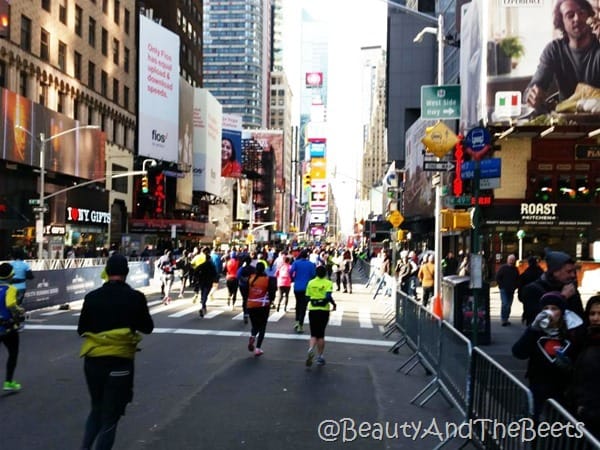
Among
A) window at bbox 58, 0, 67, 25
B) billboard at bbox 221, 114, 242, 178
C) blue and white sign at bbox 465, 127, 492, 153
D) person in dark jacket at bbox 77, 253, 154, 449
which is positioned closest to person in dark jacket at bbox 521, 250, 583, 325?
person in dark jacket at bbox 77, 253, 154, 449

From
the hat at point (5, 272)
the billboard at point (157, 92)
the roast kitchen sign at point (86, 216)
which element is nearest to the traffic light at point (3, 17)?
the roast kitchen sign at point (86, 216)

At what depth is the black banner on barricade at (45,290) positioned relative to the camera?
19234 millimetres

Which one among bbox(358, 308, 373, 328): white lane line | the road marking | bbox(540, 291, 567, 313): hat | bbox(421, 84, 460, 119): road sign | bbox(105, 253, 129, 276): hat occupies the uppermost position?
bbox(421, 84, 460, 119): road sign

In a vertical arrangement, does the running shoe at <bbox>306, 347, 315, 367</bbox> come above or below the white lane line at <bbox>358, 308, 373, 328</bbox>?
above

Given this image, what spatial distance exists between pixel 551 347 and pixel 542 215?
34347 millimetres

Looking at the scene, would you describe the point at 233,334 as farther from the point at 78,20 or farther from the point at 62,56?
the point at 78,20

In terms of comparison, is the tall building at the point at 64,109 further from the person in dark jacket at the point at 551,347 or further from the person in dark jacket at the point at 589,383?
the person in dark jacket at the point at 589,383

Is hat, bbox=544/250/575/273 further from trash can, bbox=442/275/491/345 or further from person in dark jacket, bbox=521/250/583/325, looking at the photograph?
trash can, bbox=442/275/491/345

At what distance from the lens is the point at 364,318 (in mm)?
20219

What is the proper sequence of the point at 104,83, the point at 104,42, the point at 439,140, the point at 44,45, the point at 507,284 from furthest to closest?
the point at 104,83 < the point at 104,42 < the point at 44,45 < the point at 507,284 < the point at 439,140

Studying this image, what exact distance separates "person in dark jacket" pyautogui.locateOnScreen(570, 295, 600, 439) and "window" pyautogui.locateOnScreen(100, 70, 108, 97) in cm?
5496

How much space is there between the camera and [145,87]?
64.9 metres

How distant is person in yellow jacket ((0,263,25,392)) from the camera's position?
897 cm

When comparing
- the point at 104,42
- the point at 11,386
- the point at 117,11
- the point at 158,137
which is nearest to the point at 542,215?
the point at 11,386
